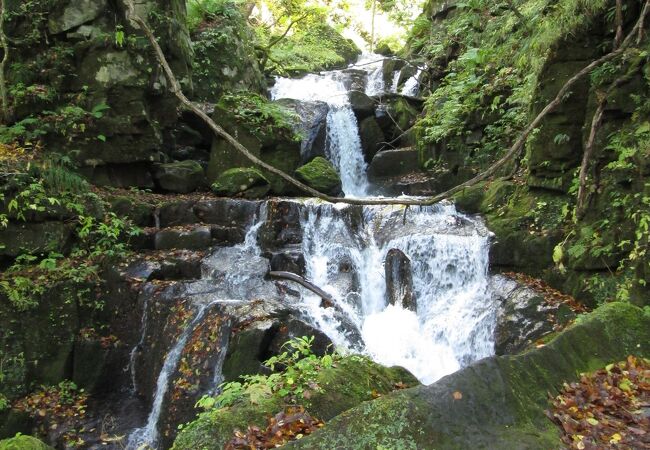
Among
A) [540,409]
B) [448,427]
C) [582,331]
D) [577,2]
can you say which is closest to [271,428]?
[448,427]

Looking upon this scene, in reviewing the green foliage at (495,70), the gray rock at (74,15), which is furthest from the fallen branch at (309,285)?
the gray rock at (74,15)

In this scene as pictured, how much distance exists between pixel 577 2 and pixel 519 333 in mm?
5119

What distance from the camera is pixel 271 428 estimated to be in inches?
123

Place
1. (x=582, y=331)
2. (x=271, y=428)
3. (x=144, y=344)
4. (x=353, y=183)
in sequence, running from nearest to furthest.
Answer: (x=271, y=428) < (x=582, y=331) < (x=144, y=344) < (x=353, y=183)

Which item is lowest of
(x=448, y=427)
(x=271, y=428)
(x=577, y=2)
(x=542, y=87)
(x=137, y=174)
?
(x=271, y=428)

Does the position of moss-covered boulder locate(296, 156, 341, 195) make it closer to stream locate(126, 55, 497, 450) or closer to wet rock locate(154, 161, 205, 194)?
stream locate(126, 55, 497, 450)

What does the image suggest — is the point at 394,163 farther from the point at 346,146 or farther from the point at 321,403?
the point at 321,403

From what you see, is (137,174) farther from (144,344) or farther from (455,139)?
(455,139)

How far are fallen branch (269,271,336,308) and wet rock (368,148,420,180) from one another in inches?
248

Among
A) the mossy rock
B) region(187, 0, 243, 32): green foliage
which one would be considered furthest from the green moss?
the mossy rock

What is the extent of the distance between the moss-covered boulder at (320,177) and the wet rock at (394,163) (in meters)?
2.10

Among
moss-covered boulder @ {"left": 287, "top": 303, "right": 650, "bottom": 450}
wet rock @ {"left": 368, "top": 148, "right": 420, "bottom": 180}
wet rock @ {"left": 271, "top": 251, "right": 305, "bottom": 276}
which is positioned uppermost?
wet rock @ {"left": 368, "top": 148, "right": 420, "bottom": 180}

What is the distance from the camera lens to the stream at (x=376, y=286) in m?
7.56

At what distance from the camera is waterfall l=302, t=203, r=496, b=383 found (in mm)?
7766
